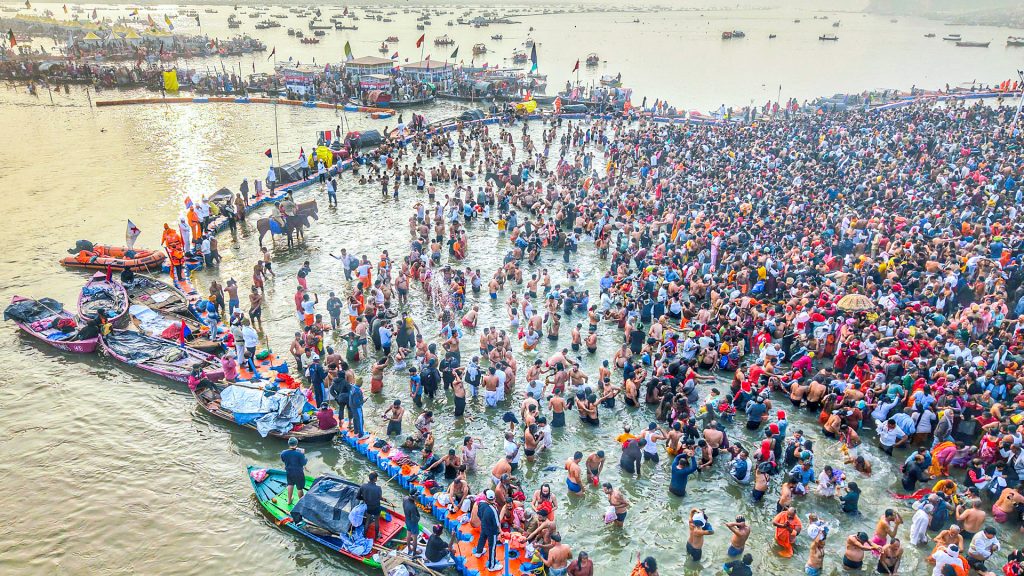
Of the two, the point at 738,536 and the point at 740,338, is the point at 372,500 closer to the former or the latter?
the point at 738,536

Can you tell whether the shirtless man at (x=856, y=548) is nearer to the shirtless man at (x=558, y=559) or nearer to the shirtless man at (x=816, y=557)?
the shirtless man at (x=816, y=557)

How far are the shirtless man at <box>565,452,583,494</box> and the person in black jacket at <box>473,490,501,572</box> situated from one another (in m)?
2.14

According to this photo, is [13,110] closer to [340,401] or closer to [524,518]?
[340,401]

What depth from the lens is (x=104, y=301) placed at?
19766 millimetres

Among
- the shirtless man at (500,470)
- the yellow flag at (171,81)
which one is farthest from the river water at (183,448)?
the yellow flag at (171,81)

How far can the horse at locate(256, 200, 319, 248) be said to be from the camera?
24734 millimetres

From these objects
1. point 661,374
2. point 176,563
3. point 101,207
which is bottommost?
point 176,563

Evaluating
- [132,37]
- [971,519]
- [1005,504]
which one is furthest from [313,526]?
[132,37]

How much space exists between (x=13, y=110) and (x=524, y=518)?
55053 mm

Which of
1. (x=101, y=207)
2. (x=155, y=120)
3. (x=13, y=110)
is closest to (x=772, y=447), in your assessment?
(x=101, y=207)

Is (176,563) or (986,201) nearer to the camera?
(176,563)

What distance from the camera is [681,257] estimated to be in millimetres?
22500

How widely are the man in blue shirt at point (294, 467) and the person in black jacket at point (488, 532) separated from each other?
3661mm

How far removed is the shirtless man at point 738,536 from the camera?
11.0m
